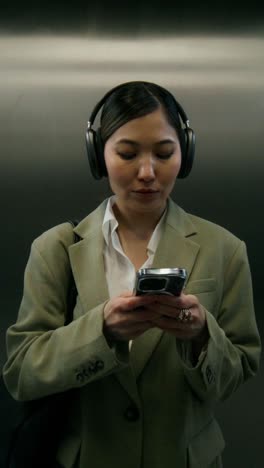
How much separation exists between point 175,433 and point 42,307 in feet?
1.05

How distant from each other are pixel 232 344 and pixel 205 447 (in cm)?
20

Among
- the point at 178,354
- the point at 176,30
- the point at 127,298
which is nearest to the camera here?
the point at 127,298

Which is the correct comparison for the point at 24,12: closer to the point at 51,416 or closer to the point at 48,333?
the point at 48,333

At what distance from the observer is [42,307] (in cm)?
98

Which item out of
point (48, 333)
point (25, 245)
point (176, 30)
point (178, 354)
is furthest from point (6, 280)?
point (176, 30)

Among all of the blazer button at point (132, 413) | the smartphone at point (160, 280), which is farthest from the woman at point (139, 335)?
the smartphone at point (160, 280)

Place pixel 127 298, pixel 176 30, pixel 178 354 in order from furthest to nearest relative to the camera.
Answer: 1. pixel 176 30
2. pixel 178 354
3. pixel 127 298

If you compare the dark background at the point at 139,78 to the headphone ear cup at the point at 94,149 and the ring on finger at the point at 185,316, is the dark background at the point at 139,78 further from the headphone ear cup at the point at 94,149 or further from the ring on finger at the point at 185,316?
the ring on finger at the point at 185,316

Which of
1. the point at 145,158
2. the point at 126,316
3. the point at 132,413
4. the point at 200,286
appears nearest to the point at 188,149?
the point at 145,158

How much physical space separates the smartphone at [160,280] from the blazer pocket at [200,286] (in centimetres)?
21

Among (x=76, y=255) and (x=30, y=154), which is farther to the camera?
(x=30, y=154)

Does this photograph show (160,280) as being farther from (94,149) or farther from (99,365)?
(94,149)

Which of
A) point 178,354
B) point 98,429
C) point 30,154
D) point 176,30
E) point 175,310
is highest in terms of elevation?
point 176,30

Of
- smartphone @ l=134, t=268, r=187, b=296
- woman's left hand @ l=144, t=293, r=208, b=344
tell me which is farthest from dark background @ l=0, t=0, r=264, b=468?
smartphone @ l=134, t=268, r=187, b=296
